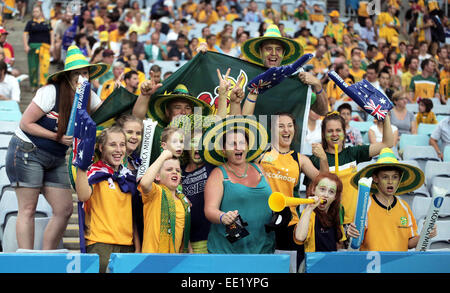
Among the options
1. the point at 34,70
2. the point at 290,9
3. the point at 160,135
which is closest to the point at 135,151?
the point at 160,135

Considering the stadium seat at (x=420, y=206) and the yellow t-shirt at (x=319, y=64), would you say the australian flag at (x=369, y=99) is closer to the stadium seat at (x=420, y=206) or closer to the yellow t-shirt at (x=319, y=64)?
the stadium seat at (x=420, y=206)

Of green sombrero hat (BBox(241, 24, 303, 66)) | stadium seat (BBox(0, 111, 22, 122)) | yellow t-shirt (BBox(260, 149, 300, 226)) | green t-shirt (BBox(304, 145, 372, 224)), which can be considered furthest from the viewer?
stadium seat (BBox(0, 111, 22, 122))

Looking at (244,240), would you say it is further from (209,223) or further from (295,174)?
(295,174)

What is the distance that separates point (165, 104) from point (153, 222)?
1.24m

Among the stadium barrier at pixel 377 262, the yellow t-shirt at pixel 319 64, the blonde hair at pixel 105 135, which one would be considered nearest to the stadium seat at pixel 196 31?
the yellow t-shirt at pixel 319 64

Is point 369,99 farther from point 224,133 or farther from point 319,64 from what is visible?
point 319,64

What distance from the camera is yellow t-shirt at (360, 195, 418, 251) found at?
14.9 feet

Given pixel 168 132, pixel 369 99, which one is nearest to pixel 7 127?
pixel 168 132

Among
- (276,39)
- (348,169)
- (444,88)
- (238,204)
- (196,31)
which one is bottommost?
(238,204)

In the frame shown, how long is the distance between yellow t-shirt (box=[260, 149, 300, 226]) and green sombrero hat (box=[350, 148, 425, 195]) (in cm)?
46

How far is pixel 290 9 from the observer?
16.8m

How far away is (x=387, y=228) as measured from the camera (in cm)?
457

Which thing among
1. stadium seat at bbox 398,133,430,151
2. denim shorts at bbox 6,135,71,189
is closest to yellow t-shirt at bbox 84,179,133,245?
denim shorts at bbox 6,135,71,189

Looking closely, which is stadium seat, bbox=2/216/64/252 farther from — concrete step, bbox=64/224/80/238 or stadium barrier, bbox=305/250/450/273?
stadium barrier, bbox=305/250/450/273
